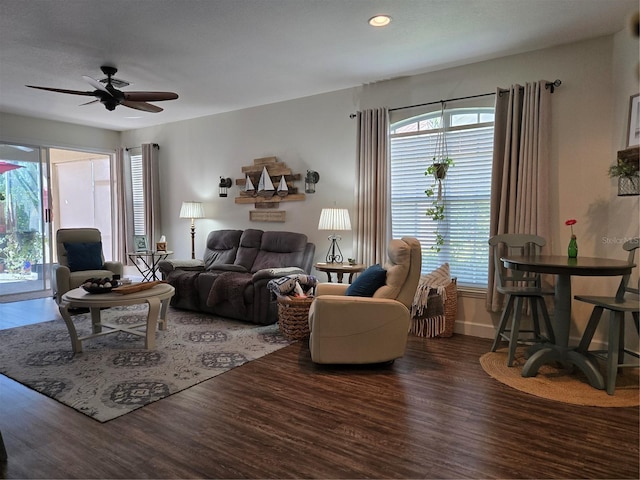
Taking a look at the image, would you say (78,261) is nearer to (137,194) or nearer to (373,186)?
(137,194)

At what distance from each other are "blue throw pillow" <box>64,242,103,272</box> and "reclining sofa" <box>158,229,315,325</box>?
3.11 ft

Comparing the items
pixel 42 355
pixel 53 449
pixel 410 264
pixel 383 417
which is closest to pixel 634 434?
pixel 383 417

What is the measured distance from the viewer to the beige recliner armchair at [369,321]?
9.75ft

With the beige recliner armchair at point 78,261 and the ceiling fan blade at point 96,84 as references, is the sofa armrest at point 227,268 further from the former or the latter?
the ceiling fan blade at point 96,84

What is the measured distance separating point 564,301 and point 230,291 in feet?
10.2

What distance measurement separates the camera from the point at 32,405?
247 cm

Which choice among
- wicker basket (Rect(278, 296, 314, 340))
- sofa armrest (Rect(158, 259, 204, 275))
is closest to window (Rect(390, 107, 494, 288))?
wicker basket (Rect(278, 296, 314, 340))

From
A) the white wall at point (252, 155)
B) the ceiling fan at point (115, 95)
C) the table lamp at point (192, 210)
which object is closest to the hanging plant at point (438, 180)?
the white wall at point (252, 155)

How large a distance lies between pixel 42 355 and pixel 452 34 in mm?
4285

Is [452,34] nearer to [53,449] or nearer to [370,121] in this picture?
[370,121]

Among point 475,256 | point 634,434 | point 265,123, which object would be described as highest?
point 265,123

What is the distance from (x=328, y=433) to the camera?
2154mm

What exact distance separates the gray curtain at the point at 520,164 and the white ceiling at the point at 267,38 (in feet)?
1.57

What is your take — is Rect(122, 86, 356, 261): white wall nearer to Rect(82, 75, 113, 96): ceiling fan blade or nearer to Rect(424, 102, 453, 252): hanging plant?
Rect(424, 102, 453, 252): hanging plant
